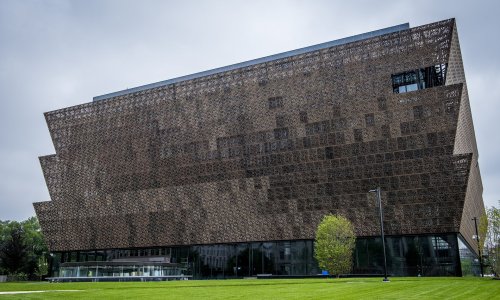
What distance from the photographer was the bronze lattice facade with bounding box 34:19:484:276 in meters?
53.8

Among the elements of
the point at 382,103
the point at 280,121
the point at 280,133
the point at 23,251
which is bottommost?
the point at 23,251

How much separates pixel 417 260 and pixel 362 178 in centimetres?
1129

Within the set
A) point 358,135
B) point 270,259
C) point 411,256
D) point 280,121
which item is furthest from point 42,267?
point 411,256

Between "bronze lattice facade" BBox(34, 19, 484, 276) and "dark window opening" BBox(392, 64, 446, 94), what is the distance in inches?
4.8

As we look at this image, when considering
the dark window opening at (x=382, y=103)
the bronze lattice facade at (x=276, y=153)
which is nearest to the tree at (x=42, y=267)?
the bronze lattice facade at (x=276, y=153)

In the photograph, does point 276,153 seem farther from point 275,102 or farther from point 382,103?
point 382,103

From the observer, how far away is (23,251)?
7956 cm

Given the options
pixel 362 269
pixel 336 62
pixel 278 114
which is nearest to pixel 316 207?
pixel 362 269

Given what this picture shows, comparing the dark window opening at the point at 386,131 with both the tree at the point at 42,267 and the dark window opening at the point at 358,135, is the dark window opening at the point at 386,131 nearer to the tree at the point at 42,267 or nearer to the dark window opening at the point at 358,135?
the dark window opening at the point at 358,135

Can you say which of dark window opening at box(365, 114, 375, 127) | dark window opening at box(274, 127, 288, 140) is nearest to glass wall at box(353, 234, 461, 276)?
dark window opening at box(365, 114, 375, 127)

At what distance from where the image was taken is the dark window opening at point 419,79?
54.9m

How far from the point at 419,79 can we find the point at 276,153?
19.5m

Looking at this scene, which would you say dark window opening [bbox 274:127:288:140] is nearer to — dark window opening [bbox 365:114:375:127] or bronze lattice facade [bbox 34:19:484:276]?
bronze lattice facade [bbox 34:19:484:276]

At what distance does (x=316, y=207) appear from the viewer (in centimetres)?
5850
